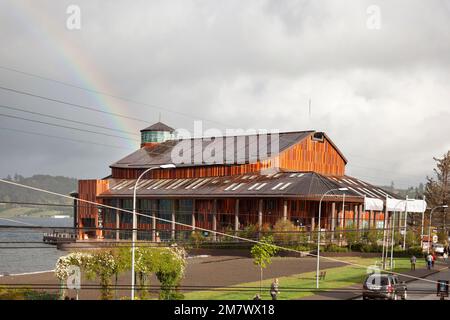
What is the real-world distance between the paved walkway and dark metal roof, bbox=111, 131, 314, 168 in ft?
128

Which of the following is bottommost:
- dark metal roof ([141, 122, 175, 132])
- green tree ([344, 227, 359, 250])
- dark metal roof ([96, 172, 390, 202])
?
green tree ([344, 227, 359, 250])

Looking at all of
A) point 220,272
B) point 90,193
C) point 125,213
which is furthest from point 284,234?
point 90,193

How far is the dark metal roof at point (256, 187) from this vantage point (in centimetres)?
7781

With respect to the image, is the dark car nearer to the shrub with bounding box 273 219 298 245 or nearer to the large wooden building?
the shrub with bounding box 273 219 298 245

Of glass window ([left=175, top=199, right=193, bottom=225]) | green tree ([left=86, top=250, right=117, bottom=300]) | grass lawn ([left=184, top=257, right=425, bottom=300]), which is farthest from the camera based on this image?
glass window ([left=175, top=199, right=193, bottom=225])

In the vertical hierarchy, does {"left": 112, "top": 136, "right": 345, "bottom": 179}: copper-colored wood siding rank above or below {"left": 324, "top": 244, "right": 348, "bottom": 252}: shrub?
above

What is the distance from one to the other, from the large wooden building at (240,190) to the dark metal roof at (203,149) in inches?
7.7

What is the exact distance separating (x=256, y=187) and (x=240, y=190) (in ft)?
8.06

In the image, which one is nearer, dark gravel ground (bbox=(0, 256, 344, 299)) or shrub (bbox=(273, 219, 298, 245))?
dark gravel ground (bbox=(0, 256, 344, 299))

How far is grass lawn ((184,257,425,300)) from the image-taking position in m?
37.6

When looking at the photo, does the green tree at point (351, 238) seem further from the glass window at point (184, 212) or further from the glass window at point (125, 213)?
the glass window at point (125, 213)

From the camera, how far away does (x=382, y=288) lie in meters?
35.7

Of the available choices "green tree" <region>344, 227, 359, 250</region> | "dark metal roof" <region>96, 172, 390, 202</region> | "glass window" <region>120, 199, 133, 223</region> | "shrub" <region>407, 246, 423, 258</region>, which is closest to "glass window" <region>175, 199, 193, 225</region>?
"dark metal roof" <region>96, 172, 390, 202</region>
